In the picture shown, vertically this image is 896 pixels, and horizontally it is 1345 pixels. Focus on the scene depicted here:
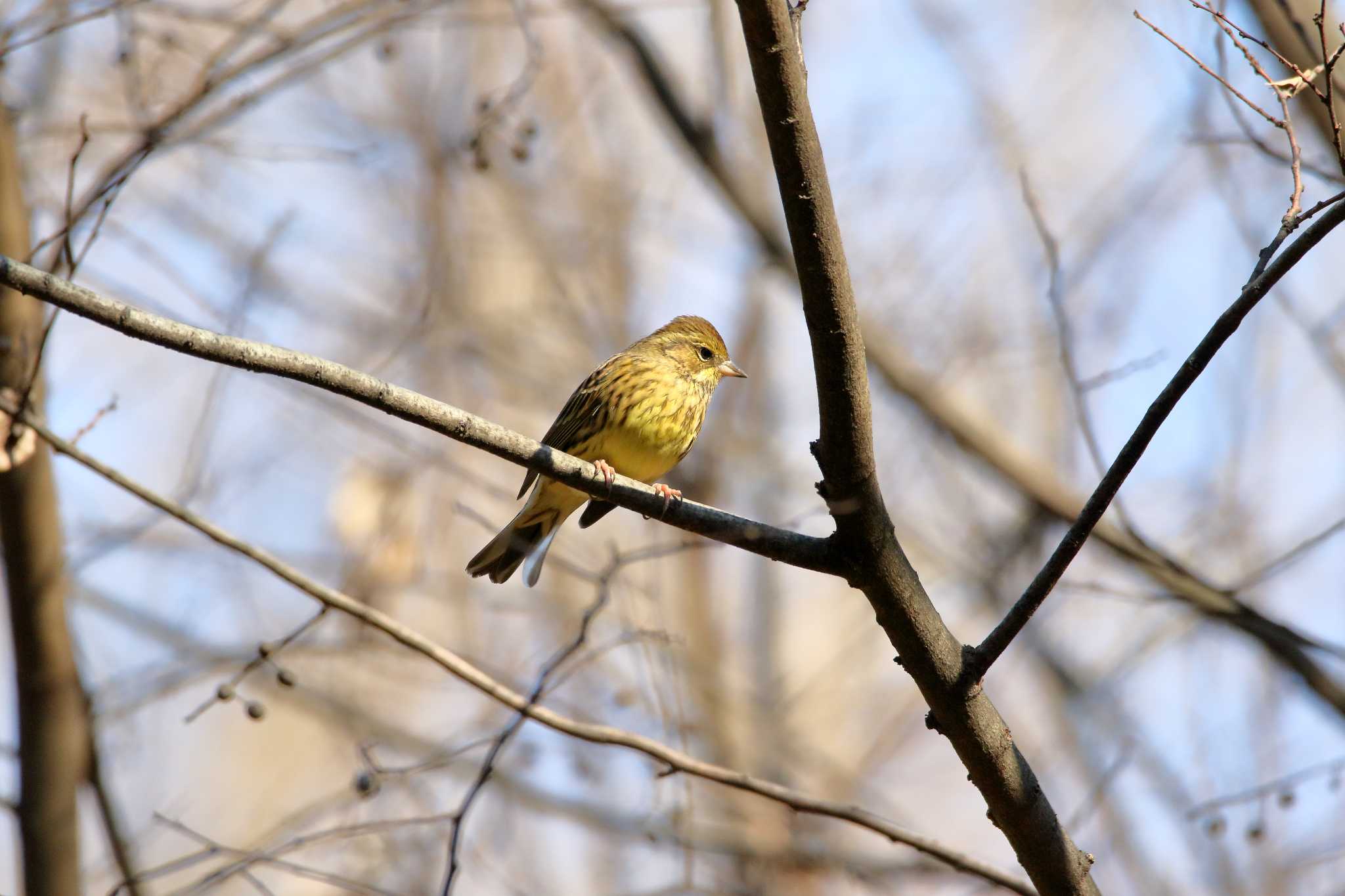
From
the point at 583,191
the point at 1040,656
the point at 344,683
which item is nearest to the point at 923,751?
the point at 1040,656

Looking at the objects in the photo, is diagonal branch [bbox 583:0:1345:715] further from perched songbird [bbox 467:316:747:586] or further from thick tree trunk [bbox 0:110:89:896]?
thick tree trunk [bbox 0:110:89:896]

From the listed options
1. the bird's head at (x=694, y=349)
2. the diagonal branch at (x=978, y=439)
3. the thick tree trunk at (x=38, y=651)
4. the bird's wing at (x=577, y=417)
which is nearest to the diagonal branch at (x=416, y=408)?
the thick tree trunk at (x=38, y=651)

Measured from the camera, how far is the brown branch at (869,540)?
8.46 feet

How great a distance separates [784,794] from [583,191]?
764 cm

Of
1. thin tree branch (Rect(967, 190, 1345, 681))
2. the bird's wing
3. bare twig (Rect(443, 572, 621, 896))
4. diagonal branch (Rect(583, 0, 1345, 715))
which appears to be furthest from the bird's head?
thin tree branch (Rect(967, 190, 1345, 681))

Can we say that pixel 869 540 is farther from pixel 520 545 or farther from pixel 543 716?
pixel 520 545

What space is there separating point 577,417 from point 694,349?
770 mm

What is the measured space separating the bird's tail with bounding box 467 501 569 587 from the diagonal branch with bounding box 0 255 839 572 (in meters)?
2.06

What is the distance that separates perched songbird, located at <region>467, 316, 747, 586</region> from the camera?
544cm

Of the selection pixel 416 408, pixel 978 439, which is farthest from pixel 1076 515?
pixel 416 408

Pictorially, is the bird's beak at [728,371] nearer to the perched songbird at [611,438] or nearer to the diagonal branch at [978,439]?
the perched songbird at [611,438]

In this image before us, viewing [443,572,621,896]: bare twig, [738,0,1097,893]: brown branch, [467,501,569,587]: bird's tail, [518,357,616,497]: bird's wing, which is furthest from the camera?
[518,357,616,497]: bird's wing

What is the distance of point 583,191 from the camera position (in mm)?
10438

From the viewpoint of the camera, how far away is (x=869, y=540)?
2.95 metres
